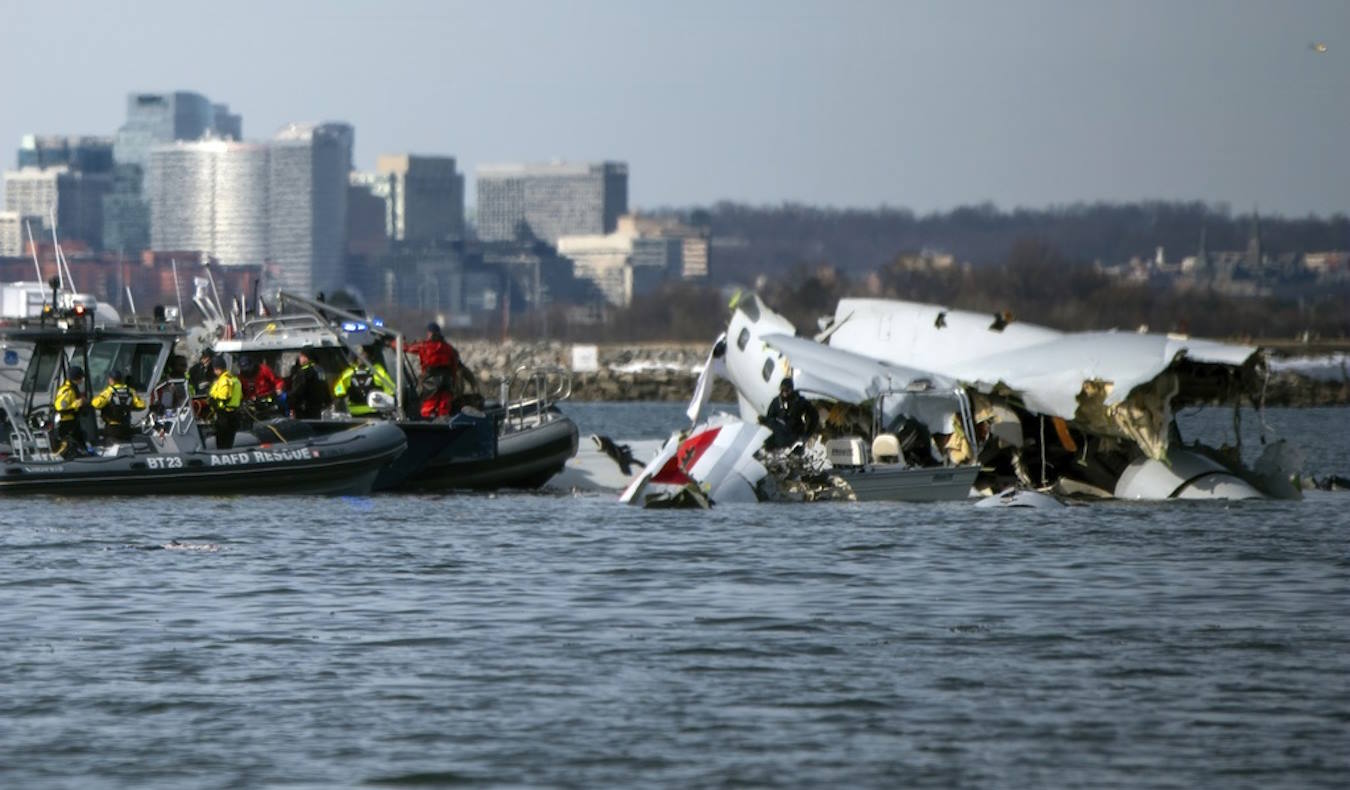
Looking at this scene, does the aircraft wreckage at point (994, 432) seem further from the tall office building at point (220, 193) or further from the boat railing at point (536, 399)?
the tall office building at point (220, 193)

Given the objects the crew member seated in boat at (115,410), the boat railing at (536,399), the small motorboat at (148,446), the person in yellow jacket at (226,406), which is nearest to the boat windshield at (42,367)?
the small motorboat at (148,446)

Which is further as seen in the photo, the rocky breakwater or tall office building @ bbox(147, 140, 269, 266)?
tall office building @ bbox(147, 140, 269, 266)

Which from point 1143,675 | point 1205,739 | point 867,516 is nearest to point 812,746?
point 1205,739

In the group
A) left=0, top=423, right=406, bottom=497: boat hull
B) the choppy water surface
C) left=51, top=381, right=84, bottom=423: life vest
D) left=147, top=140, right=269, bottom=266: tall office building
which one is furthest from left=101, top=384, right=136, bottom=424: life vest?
left=147, top=140, right=269, bottom=266: tall office building

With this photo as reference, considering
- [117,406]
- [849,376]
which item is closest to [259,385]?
[117,406]

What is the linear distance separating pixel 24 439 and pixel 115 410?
1146 mm

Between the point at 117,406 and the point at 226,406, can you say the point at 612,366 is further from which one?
the point at 117,406

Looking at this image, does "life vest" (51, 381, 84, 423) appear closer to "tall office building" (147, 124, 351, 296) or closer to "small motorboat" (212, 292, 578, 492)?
"small motorboat" (212, 292, 578, 492)

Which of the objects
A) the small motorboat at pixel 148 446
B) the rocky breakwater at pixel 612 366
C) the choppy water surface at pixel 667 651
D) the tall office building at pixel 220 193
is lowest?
the rocky breakwater at pixel 612 366

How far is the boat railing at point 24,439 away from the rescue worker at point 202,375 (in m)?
2.98

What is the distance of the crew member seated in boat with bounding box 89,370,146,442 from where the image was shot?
2755 centimetres

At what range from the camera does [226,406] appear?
27953mm

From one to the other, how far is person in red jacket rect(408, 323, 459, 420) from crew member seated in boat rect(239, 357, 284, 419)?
2009 mm

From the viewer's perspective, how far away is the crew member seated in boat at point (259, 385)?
30359mm
